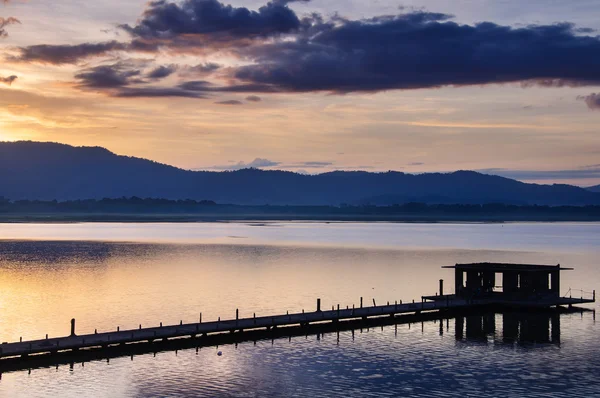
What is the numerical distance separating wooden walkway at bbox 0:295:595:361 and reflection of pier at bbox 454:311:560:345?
147cm

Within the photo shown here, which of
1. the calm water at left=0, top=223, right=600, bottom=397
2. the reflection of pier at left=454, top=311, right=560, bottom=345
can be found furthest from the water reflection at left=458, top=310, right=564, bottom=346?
the calm water at left=0, top=223, right=600, bottom=397

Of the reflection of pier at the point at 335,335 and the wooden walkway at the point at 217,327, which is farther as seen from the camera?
the reflection of pier at the point at 335,335

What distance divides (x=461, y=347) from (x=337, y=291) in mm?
36566

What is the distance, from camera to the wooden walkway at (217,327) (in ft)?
181

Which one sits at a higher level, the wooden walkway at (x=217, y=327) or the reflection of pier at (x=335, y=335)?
the wooden walkway at (x=217, y=327)

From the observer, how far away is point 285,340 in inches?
2564

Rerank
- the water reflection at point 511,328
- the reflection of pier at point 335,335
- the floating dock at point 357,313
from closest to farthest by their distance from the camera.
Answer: the reflection of pier at point 335,335 → the floating dock at point 357,313 → the water reflection at point 511,328

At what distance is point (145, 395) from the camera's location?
1829 inches

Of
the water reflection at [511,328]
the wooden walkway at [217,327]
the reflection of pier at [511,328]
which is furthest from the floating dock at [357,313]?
the water reflection at [511,328]

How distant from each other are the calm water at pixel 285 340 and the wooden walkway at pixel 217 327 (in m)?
2.17

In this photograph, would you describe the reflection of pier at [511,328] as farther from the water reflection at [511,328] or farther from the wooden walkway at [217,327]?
the wooden walkway at [217,327]

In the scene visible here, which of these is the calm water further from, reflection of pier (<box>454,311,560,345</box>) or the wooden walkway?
the wooden walkway

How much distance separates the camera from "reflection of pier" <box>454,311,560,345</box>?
6654 cm

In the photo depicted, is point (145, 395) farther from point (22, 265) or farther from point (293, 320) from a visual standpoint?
point (22, 265)
